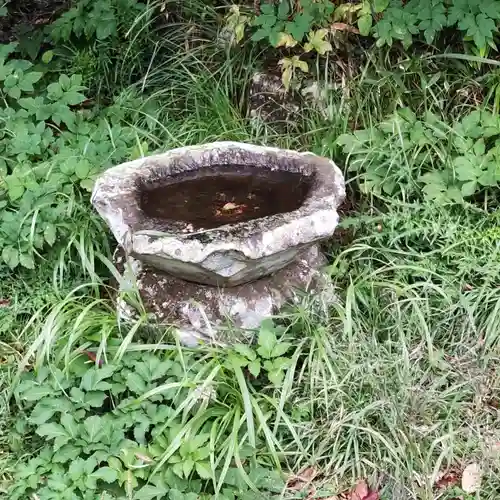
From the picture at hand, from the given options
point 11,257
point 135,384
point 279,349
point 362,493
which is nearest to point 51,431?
point 135,384

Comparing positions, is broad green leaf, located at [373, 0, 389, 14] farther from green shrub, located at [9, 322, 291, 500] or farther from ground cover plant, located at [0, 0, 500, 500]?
green shrub, located at [9, 322, 291, 500]

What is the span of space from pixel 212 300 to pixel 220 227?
302 mm

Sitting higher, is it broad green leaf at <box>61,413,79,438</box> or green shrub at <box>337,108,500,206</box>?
green shrub at <box>337,108,500,206</box>

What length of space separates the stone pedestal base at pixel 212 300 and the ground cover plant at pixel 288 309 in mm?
75

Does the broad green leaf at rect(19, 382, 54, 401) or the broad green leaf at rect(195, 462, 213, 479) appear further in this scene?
the broad green leaf at rect(19, 382, 54, 401)

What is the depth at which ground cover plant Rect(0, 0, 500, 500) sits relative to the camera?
8.68 ft

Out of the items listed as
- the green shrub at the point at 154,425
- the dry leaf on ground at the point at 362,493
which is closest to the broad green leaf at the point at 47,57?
the green shrub at the point at 154,425

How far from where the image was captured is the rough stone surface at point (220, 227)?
279cm

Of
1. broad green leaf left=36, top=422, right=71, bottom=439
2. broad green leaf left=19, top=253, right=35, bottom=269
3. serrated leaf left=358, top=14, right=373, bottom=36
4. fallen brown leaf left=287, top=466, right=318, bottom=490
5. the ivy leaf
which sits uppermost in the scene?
serrated leaf left=358, top=14, right=373, bottom=36

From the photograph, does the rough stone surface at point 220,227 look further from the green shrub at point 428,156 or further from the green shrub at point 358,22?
the green shrub at point 358,22

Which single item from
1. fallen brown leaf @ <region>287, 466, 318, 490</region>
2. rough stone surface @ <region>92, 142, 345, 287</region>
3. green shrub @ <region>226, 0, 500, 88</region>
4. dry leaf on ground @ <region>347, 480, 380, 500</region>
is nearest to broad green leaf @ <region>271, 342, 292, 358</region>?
rough stone surface @ <region>92, 142, 345, 287</region>

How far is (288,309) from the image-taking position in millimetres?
3084

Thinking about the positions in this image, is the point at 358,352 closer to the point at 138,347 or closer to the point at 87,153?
the point at 138,347

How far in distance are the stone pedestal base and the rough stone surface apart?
0.20 ft
